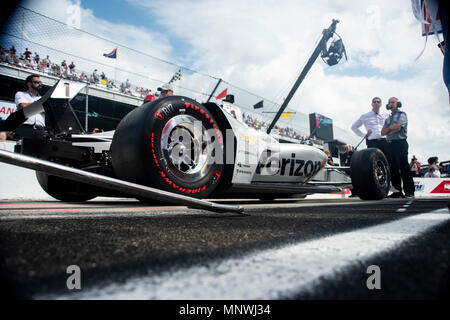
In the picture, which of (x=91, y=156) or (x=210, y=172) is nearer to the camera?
(x=210, y=172)

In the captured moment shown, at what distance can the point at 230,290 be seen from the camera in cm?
41

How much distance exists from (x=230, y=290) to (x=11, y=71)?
589 inches

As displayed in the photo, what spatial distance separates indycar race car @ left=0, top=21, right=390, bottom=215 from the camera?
215 centimetres

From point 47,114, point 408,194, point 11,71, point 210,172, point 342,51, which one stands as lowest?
point 408,194

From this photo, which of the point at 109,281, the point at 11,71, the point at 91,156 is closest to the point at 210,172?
the point at 91,156

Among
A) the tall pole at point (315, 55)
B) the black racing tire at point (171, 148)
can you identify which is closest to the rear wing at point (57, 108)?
the black racing tire at point (171, 148)

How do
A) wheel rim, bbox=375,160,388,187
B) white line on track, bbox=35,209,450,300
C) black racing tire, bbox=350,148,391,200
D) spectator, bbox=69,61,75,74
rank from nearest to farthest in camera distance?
1. white line on track, bbox=35,209,450,300
2. black racing tire, bbox=350,148,391,200
3. wheel rim, bbox=375,160,388,187
4. spectator, bbox=69,61,75,74

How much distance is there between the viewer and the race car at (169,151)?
85.7 inches

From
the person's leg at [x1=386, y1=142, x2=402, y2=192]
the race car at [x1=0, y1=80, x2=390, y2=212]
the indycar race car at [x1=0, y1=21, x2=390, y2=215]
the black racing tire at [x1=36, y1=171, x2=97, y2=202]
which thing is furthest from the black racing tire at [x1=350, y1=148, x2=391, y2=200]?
the black racing tire at [x1=36, y1=171, x2=97, y2=202]

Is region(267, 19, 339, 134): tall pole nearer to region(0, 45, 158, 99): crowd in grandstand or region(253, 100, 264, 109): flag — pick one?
region(253, 100, 264, 109): flag

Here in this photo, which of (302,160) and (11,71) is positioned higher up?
(11,71)

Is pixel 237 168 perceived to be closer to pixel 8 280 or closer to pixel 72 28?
pixel 8 280

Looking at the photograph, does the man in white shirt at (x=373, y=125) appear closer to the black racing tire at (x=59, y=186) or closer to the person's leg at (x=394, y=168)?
the person's leg at (x=394, y=168)

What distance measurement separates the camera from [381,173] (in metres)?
4.41
